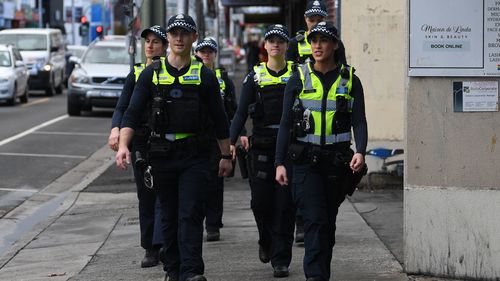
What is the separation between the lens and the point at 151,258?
343 inches

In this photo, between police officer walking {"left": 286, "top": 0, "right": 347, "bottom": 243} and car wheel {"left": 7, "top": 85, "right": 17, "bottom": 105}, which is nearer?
police officer walking {"left": 286, "top": 0, "right": 347, "bottom": 243}

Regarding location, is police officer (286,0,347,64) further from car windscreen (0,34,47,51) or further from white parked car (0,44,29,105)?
car windscreen (0,34,47,51)

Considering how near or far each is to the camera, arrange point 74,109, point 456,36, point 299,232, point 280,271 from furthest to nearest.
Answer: point 74,109, point 299,232, point 280,271, point 456,36

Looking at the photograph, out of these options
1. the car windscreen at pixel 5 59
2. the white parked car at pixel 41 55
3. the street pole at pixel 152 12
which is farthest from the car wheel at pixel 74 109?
the street pole at pixel 152 12

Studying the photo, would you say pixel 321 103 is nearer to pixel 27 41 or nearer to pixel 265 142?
pixel 265 142

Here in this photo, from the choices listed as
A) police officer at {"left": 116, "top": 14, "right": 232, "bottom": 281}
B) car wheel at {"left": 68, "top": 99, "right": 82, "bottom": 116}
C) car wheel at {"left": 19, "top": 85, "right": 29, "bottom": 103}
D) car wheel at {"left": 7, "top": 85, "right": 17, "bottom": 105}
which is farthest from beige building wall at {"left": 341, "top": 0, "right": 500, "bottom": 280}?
car wheel at {"left": 19, "top": 85, "right": 29, "bottom": 103}

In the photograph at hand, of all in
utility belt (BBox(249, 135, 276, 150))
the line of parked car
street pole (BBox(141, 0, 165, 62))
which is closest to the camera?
utility belt (BBox(249, 135, 276, 150))

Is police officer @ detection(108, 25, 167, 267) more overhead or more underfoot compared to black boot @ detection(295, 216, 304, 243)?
more overhead

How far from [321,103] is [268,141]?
1233mm

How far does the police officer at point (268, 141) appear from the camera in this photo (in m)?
8.27

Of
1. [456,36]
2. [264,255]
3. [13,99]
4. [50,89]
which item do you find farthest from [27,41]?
[456,36]

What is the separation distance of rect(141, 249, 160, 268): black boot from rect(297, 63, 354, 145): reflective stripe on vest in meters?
1.98

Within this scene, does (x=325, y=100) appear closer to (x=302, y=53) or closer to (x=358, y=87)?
(x=358, y=87)

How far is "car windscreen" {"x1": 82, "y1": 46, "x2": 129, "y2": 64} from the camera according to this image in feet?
93.1
